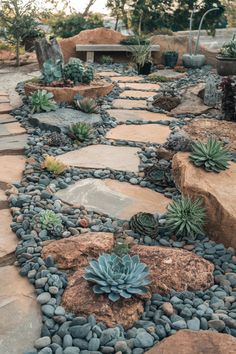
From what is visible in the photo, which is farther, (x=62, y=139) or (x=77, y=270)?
(x=62, y=139)

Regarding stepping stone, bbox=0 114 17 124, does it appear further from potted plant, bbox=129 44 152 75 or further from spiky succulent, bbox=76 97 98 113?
potted plant, bbox=129 44 152 75

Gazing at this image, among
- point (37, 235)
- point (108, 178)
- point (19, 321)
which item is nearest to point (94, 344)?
point (19, 321)

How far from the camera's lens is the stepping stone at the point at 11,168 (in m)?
3.47

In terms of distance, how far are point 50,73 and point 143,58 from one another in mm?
3348

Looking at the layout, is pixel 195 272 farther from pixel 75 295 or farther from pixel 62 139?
pixel 62 139

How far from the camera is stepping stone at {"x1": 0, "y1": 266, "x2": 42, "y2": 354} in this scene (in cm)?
182

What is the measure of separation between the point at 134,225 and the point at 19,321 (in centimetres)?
106

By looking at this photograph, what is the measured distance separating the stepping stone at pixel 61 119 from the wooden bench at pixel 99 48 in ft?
16.4

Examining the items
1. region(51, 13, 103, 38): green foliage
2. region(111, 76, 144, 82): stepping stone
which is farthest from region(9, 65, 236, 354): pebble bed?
region(51, 13, 103, 38): green foliage

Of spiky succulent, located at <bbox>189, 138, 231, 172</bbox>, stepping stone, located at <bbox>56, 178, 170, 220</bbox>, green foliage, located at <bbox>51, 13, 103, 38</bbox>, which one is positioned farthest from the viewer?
green foliage, located at <bbox>51, 13, 103, 38</bbox>

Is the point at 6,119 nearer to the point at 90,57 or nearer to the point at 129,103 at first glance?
the point at 129,103

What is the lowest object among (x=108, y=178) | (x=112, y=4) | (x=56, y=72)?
(x=108, y=178)

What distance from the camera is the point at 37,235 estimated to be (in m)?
2.66

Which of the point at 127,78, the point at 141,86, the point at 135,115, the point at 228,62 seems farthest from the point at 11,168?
the point at 228,62
